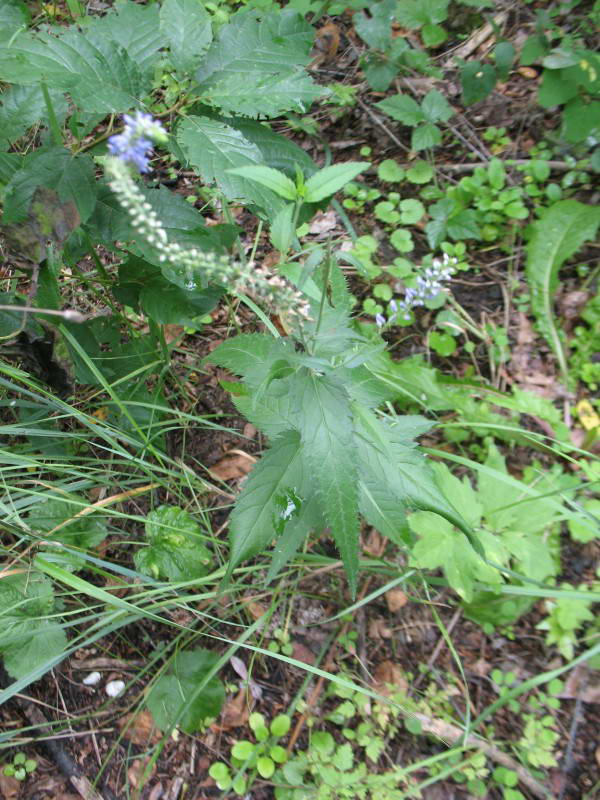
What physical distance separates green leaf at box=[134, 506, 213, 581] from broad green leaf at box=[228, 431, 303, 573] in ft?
1.80

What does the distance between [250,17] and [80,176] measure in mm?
674

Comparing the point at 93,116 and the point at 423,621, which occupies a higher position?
the point at 93,116

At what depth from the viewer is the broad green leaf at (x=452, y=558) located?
6.77ft

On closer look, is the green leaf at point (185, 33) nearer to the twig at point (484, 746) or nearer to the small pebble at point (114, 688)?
the small pebble at point (114, 688)

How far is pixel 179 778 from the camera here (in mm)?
2156

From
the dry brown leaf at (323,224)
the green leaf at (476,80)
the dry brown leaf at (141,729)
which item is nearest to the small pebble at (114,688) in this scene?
the dry brown leaf at (141,729)

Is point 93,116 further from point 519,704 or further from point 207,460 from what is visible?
point 519,704

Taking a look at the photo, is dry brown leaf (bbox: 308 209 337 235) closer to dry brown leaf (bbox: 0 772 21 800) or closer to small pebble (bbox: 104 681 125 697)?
small pebble (bbox: 104 681 125 697)

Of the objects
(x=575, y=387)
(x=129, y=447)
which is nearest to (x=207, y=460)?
(x=129, y=447)

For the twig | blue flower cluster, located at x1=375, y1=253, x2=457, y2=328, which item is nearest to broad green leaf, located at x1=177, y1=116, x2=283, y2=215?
blue flower cluster, located at x1=375, y1=253, x2=457, y2=328

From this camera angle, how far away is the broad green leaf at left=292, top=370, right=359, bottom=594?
1382mm

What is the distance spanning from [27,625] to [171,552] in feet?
1.85

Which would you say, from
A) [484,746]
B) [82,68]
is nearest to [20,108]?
[82,68]

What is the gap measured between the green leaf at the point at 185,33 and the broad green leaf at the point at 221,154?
0.51 ft
